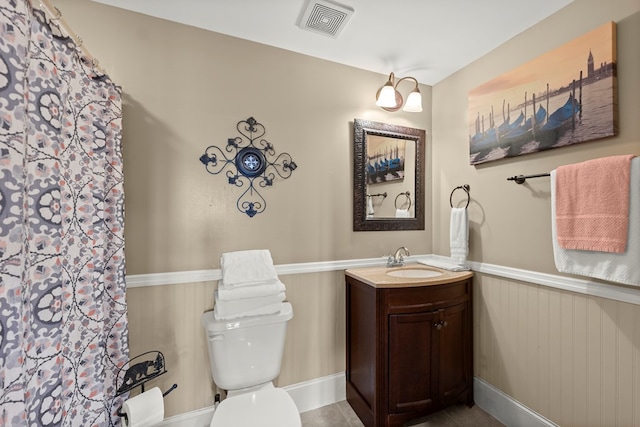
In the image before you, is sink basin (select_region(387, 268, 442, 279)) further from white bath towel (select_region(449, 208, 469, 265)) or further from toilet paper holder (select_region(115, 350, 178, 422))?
toilet paper holder (select_region(115, 350, 178, 422))

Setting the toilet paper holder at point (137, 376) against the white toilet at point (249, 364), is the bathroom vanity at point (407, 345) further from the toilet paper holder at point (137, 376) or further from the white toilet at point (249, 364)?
the toilet paper holder at point (137, 376)

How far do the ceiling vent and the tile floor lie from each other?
250 centimetres

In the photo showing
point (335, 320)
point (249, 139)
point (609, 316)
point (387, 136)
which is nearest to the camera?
point (609, 316)

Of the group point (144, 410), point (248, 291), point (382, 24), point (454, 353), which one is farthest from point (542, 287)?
point (144, 410)

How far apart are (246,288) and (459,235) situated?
152 cm

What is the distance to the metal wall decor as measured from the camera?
5.48ft

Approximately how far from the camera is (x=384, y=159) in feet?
6.84

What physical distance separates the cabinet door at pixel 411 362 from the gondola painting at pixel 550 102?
1223 mm

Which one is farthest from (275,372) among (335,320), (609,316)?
(609,316)

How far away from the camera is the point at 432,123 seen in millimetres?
2311

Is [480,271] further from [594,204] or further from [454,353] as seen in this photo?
[594,204]

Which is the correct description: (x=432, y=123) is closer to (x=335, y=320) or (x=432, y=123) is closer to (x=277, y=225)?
(x=277, y=225)

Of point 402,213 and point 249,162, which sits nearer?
point 249,162

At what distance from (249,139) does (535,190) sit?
1813 mm
